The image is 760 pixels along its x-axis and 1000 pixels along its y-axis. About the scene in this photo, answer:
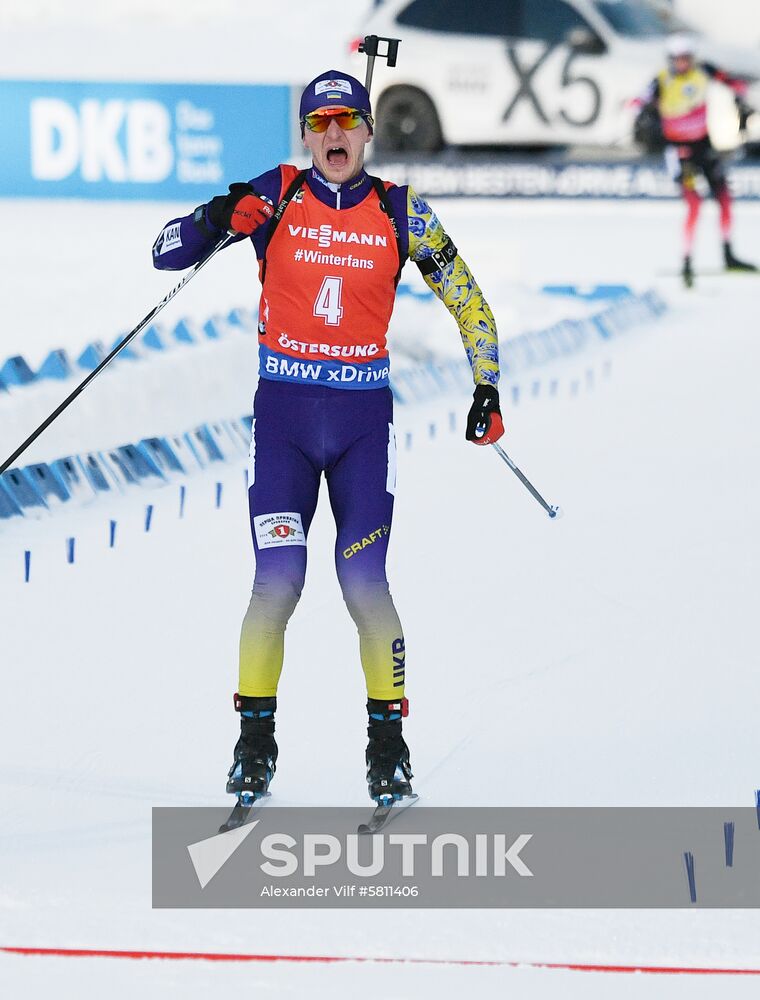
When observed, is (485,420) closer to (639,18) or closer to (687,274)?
(687,274)

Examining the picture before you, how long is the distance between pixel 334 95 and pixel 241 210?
37 cm

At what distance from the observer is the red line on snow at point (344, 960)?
3.43 metres

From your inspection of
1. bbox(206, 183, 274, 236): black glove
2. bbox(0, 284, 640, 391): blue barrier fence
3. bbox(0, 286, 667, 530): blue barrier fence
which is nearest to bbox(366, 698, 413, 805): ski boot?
bbox(206, 183, 274, 236): black glove

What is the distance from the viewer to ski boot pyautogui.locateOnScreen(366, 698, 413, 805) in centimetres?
420

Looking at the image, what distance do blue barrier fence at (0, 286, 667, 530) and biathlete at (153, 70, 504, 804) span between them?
300 cm

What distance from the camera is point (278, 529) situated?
418 cm

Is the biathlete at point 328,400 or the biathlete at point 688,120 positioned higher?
the biathlete at point 688,120

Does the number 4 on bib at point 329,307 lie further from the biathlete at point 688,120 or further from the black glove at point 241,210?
the biathlete at point 688,120

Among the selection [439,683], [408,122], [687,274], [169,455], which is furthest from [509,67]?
[439,683]

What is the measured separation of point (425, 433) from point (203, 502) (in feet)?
6.35

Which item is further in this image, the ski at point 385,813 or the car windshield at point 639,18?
the car windshield at point 639,18

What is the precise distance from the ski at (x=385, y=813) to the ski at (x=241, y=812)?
0.28 metres

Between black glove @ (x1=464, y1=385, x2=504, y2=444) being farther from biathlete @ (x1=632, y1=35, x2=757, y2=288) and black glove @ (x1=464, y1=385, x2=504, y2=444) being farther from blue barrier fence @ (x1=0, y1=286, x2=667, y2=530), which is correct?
biathlete @ (x1=632, y1=35, x2=757, y2=288)

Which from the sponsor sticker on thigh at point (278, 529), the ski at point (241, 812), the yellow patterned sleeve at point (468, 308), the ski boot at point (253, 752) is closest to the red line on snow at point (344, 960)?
the ski at point (241, 812)
